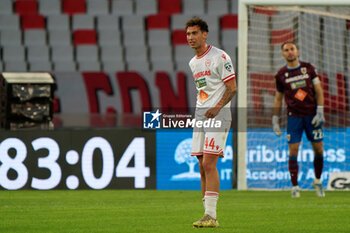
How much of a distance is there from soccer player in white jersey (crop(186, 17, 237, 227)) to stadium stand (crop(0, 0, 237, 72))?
37.4 ft

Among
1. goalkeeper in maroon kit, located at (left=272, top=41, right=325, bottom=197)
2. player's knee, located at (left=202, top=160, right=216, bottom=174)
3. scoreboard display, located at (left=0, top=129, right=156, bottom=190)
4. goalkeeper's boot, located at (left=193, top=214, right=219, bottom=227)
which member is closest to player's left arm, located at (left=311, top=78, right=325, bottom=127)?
goalkeeper in maroon kit, located at (left=272, top=41, right=325, bottom=197)

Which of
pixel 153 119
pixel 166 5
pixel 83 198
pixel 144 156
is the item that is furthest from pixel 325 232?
pixel 166 5

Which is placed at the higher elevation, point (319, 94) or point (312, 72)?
point (312, 72)

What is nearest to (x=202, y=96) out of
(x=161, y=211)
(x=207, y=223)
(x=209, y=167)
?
(x=209, y=167)

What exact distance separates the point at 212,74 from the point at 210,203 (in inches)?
38.3

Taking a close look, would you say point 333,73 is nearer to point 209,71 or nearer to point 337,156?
point 337,156

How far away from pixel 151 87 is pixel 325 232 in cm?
1159

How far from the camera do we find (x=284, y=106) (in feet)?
38.0

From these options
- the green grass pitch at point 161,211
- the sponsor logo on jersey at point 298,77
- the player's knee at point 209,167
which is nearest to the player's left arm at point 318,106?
the sponsor logo on jersey at point 298,77

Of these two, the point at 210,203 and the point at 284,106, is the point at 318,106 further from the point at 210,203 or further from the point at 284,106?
the point at 210,203

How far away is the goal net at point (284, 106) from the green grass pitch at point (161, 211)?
0.84 metres

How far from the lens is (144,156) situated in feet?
32.9

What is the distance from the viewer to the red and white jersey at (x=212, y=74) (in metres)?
5.40

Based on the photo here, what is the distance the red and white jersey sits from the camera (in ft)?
17.7
